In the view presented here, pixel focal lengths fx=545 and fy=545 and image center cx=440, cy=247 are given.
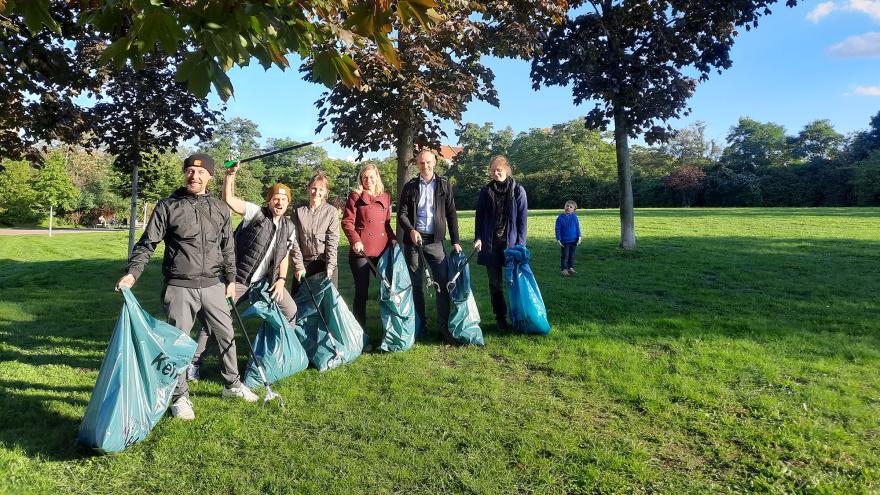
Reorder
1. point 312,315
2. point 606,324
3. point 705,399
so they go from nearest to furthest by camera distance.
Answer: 1. point 705,399
2. point 312,315
3. point 606,324

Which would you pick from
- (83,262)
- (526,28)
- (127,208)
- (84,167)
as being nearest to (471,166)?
(127,208)

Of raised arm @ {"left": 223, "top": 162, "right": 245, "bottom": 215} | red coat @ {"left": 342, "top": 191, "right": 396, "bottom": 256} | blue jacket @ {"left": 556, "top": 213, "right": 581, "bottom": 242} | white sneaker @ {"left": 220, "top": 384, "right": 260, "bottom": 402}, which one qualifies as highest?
raised arm @ {"left": 223, "top": 162, "right": 245, "bottom": 215}

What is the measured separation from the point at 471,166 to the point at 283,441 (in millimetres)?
45138

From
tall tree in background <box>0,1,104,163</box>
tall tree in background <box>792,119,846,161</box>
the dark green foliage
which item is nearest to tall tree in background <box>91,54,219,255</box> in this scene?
tall tree in background <box>0,1,104,163</box>

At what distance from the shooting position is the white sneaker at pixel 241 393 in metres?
3.86

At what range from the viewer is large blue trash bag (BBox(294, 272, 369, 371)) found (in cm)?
461

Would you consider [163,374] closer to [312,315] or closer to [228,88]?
[312,315]

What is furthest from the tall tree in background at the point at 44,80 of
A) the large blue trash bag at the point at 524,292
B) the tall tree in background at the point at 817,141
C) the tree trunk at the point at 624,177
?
the tall tree in background at the point at 817,141

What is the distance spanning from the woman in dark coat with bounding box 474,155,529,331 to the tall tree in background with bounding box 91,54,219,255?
491cm

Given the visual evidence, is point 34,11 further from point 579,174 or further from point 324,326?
point 579,174

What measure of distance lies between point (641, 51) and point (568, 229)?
3868 mm

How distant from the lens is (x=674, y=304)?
6.73 metres

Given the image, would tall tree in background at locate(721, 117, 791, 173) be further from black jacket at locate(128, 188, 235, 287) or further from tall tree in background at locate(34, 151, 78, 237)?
tall tree in background at locate(34, 151, 78, 237)

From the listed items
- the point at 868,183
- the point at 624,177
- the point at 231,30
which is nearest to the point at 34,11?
the point at 231,30
